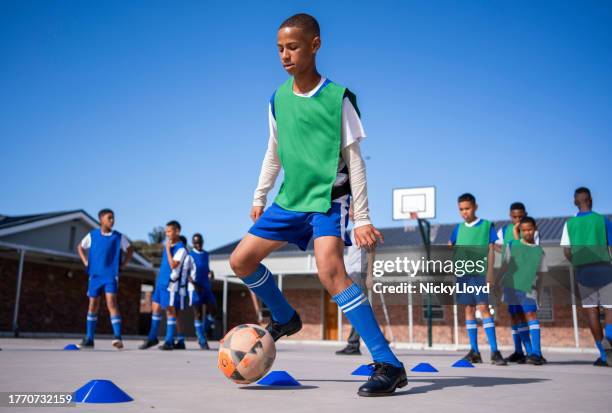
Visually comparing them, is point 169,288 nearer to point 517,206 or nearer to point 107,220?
point 107,220

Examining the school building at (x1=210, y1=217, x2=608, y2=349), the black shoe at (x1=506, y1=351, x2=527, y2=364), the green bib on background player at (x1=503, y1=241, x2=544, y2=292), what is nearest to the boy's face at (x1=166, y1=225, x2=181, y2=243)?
the green bib on background player at (x1=503, y1=241, x2=544, y2=292)

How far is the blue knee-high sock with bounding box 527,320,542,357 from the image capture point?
7.11 meters

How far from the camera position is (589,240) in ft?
21.7

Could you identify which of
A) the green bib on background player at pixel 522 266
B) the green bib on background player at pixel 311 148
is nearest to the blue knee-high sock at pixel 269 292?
the green bib on background player at pixel 311 148

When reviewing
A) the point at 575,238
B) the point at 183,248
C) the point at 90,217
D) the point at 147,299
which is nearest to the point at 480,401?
the point at 575,238

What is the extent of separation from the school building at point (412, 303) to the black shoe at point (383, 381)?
14805 millimetres

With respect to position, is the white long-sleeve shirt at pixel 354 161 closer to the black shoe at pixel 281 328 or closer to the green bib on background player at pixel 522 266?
the black shoe at pixel 281 328

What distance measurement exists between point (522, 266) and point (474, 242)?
1.10 m

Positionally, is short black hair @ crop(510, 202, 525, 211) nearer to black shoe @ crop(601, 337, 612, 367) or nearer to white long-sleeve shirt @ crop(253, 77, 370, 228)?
black shoe @ crop(601, 337, 612, 367)

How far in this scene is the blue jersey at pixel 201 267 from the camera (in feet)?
33.1

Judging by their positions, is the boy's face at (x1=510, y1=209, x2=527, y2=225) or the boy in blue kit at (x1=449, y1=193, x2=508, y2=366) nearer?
the boy in blue kit at (x1=449, y1=193, x2=508, y2=366)

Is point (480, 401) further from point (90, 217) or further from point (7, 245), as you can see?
point (90, 217)

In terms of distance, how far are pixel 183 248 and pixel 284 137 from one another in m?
6.34

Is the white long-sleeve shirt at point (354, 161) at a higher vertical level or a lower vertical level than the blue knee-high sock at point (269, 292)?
higher
